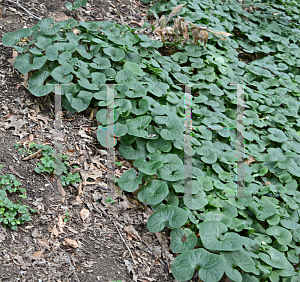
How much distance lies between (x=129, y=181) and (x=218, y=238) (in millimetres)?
846

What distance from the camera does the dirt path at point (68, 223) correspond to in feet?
6.13

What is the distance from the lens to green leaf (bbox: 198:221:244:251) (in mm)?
2031

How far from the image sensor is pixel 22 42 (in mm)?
3184

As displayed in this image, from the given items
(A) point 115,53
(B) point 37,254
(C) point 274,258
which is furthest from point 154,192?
(A) point 115,53

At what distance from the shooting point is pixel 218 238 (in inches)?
83.2

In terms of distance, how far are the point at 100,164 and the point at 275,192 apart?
1.79 m

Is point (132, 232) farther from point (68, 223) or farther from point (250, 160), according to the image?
point (250, 160)

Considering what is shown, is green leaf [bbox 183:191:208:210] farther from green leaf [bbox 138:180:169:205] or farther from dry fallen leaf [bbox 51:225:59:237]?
dry fallen leaf [bbox 51:225:59:237]

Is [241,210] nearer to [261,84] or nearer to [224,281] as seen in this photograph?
[224,281]

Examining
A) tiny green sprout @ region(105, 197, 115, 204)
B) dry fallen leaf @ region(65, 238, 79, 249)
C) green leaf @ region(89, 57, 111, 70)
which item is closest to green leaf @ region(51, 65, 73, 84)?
green leaf @ region(89, 57, 111, 70)

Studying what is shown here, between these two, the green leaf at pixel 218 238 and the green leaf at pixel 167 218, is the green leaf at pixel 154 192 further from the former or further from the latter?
the green leaf at pixel 218 238

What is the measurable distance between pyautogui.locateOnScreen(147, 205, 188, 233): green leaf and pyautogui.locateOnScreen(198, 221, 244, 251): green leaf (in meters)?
0.16

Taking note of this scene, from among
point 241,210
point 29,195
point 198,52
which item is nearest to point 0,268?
point 29,195

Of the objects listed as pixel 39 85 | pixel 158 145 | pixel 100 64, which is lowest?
pixel 158 145
